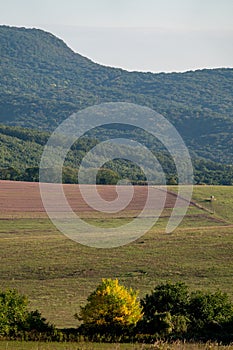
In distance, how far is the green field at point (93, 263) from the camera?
4077 cm

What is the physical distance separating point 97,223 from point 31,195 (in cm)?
1513

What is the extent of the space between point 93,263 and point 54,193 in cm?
3161

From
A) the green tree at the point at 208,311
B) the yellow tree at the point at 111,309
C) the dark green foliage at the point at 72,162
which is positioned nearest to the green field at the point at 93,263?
the yellow tree at the point at 111,309

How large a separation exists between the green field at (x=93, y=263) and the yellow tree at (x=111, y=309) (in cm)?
365

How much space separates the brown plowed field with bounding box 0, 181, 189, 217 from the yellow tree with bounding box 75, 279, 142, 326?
135ft

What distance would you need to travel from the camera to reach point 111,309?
28438 mm

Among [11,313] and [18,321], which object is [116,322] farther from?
[11,313]

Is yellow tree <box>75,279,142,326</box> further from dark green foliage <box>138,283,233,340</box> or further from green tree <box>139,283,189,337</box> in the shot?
dark green foliage <box>138,283,233,340</box>

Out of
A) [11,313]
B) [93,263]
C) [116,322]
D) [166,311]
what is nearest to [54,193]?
[93,263]

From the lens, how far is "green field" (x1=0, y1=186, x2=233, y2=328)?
40.8 metres

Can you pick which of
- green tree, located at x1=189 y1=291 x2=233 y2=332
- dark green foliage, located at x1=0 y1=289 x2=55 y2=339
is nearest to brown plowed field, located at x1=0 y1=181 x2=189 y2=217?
green tree, located at x1=189 y1=291 x2=233 y2=332

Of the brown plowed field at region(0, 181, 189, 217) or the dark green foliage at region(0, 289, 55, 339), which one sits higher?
the brown plowed field at region(0, 181, 189, 217)

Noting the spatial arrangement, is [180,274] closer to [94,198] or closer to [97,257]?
[97,257]

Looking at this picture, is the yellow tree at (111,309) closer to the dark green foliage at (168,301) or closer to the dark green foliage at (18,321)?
the dark green foliage at (18,321)
